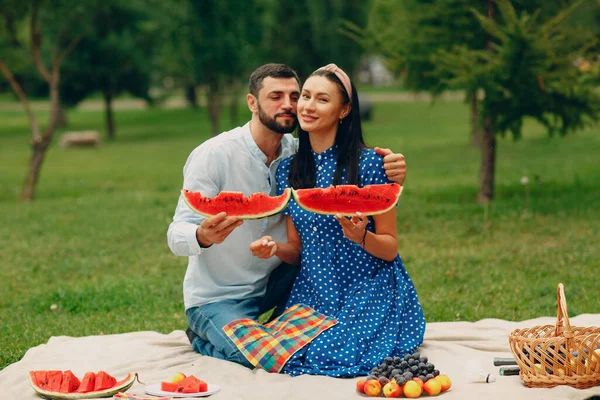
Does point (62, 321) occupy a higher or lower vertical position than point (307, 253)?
lower

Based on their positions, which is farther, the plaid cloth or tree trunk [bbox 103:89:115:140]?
tree trunk [bbox 103:89:115:140]

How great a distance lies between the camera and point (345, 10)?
32719 millimetres

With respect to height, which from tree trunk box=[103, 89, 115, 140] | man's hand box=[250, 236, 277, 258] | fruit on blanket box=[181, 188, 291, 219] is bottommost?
tree trunk box=[103, 89, 115, 140]

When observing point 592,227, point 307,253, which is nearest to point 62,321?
point 307,253

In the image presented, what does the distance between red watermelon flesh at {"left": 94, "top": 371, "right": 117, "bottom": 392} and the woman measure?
0.97 meters

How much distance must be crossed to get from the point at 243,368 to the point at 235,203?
95cm

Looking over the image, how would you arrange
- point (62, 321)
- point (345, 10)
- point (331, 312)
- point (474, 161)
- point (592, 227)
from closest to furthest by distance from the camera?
1. point (331, 312)
2. point (62, 321)
3. point (592, 227)
4. point (474, 161)
5. point (345, 10)

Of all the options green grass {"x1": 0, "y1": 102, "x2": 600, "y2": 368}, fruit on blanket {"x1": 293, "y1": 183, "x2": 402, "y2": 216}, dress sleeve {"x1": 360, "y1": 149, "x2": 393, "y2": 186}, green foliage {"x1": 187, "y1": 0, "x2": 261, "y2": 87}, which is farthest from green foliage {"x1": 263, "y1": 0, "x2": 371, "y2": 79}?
fruit on blanket {"x1": 293, "y1": 183, "x2": 402, "y2": 216}

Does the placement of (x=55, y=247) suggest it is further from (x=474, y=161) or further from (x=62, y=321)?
(x=474, y=161)

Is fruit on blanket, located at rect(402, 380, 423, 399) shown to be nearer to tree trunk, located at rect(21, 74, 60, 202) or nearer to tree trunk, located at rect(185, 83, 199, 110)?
tree trunk, located at rect(21, 74, 60, 202)

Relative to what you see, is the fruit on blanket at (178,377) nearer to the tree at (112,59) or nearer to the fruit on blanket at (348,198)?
the fruit on blanket at (348,198)

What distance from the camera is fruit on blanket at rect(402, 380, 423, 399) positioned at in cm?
453

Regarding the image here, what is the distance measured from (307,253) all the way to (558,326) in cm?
151

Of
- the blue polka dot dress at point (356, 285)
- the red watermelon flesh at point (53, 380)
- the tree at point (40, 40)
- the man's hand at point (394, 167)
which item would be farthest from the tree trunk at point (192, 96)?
the red watermelon flesh at point (53, 380)
